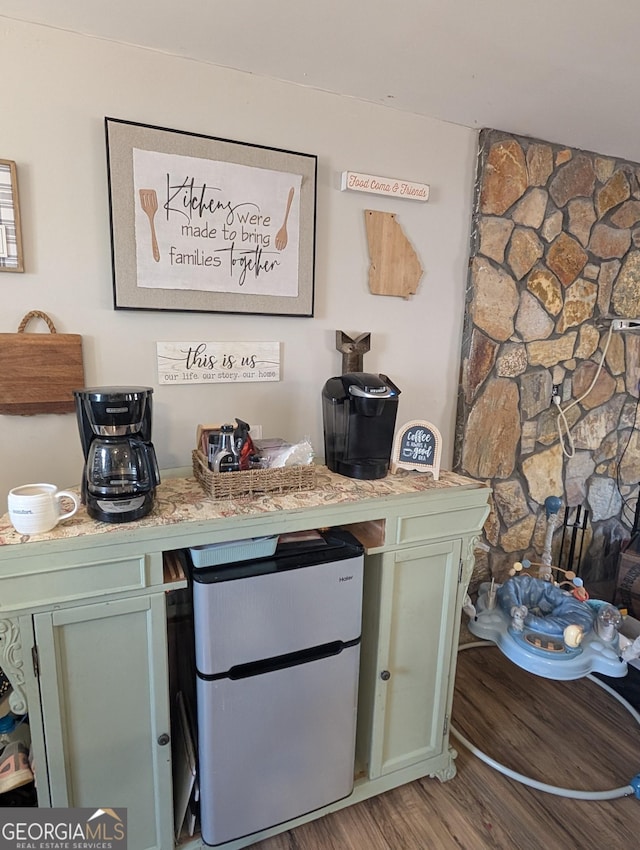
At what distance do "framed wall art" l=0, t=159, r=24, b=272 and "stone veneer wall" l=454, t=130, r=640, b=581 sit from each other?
61.7 inches

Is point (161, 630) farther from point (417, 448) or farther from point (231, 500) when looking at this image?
point (417, 448)

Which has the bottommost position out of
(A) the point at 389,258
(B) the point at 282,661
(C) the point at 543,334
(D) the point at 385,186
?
(B) the point at 282,661

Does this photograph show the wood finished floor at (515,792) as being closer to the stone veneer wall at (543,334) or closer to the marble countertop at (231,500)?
the stone veneer wall at (543,334)

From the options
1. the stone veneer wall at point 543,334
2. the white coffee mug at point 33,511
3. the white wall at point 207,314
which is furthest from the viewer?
the stone veneer wall at point 543,334

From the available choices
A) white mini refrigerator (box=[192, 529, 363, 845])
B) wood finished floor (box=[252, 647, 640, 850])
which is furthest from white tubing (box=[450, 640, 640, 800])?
white mini refrigerator (box=[192, 529, 363, 845])

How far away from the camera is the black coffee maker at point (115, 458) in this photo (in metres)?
1.12

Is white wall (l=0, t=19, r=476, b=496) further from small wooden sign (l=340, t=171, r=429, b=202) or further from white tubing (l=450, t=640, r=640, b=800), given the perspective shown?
white tubing (l=450, t=640, r=640, b=800)

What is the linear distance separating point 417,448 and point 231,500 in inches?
23.9

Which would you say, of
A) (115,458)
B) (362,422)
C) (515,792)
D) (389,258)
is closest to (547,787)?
(515,792)

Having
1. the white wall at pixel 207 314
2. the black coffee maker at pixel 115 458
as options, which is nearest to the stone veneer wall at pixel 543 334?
the white wall at pixel 207 314

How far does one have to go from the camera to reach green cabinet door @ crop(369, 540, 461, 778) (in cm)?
145

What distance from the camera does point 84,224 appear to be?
4.58 ft

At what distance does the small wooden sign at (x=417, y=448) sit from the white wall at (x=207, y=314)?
1.28 ft

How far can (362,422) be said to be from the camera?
1467mm
